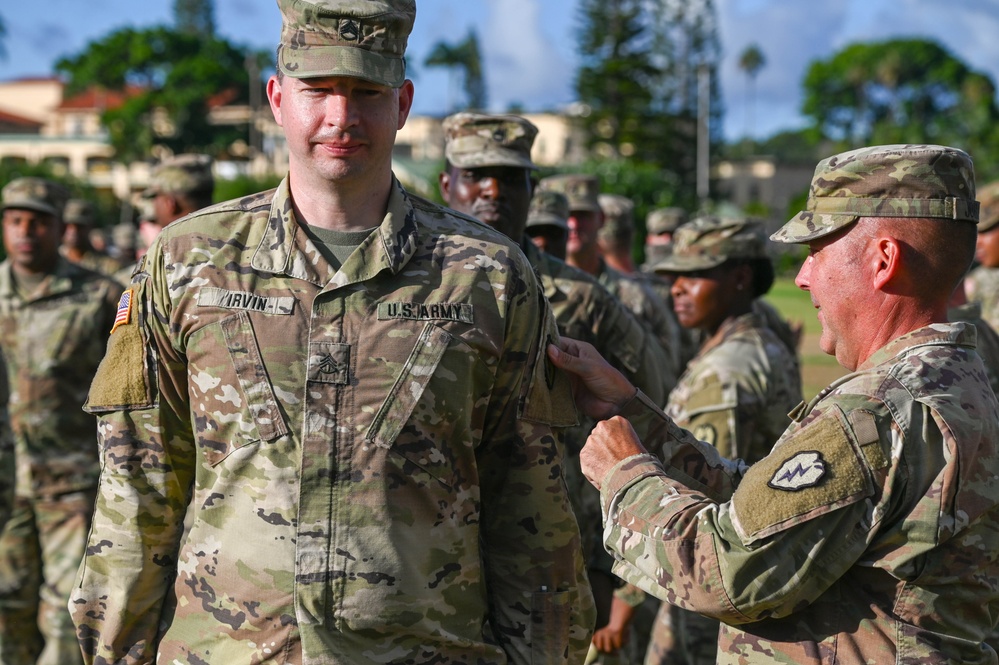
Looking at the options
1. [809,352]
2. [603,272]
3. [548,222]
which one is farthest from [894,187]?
[809,352]

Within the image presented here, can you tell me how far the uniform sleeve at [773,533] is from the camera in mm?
2492

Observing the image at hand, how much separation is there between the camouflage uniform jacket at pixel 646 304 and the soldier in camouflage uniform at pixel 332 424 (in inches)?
173

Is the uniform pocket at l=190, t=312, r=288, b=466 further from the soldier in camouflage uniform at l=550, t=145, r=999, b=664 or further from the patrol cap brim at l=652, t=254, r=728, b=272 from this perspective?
the patrol cap brim at l=652, t=254, r=728, b=272

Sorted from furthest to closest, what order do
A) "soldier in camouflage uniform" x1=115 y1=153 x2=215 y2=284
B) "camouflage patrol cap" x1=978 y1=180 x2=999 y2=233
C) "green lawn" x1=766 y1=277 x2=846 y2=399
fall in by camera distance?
"green lawn" x1=766 y1=277 x2=846 y2=399 < "camouflage patrol cap" x1=978 y1=180 x2=999 y2=233 < "soldier in camouflage uniform" x1=115 y1=153 x2=215 y2=284

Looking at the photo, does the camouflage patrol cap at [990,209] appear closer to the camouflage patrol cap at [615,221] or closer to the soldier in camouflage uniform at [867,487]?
the camouflage patrol cap at [615,221]

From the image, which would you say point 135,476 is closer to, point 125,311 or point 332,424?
point 125,311

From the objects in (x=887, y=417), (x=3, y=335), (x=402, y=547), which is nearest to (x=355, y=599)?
(x=402, y=547)

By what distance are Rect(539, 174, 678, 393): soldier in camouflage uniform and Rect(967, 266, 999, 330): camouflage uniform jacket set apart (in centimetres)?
229

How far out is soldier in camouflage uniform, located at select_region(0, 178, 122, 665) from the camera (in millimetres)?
6332

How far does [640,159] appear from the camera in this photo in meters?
59.8

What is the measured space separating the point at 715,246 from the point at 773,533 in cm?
294

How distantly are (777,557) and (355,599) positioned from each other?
102 centimetres

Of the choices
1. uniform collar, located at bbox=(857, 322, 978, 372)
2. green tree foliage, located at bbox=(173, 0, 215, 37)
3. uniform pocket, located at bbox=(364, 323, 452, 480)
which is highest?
green tree foliage, located at bbox=(173, 0, 215, 37)

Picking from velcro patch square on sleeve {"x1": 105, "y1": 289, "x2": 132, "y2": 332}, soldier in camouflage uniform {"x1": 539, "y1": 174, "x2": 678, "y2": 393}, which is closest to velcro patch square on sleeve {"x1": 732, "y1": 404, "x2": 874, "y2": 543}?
velcro patch square on sleeve {"x1": 105, "y1": 289, "x2": 132, "y2": 332}
